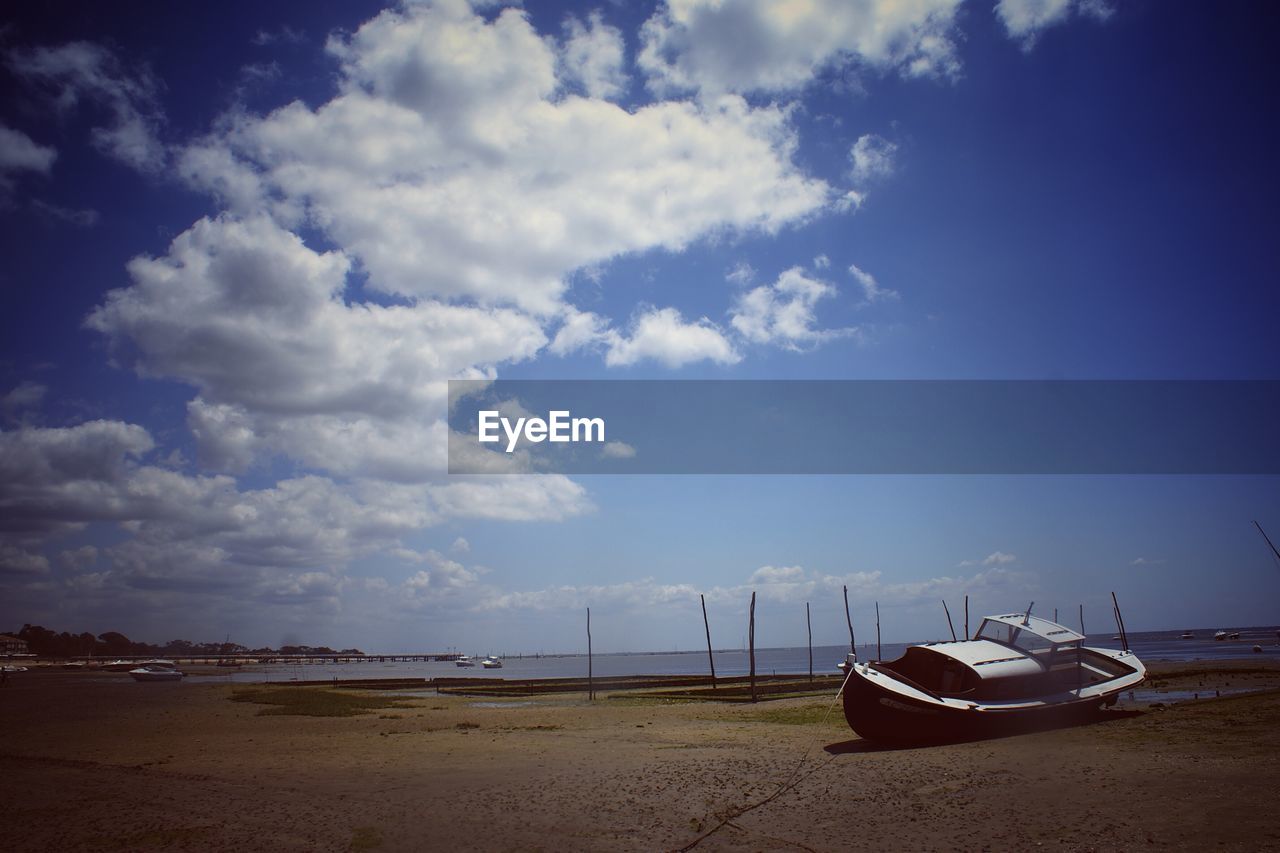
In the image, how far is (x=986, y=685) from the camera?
17438 millimetres

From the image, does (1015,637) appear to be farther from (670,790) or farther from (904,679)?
(670,790)

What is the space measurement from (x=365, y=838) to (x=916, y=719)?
12130 millimetres

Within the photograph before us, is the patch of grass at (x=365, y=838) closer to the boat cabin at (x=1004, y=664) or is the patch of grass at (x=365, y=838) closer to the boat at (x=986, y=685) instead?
the boat at (x=986, y=685)

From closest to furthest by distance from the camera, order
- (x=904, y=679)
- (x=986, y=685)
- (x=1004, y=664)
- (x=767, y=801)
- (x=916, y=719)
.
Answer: (x=767, y=801), (x=916, y=719), (x=986, y=685), (x=904, y=679), (x=1004, y=664)

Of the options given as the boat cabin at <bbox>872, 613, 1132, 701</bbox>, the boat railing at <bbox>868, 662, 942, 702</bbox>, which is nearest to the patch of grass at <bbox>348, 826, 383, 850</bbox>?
the boat railing at <bbox>868, 662, 942, 702</bbox>

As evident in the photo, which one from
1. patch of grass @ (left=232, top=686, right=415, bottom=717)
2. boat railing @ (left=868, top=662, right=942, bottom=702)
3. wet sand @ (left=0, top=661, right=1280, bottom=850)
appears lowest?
patch of grass @ (left=232, top=686, right=415, bottom=717)

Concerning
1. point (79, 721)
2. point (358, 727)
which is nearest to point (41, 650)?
point (79, 721)

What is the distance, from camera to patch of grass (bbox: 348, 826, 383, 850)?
9555mm

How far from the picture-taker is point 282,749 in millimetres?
20375

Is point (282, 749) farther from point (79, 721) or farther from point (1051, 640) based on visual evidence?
point (1051, 640)

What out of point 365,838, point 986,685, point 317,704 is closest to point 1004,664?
point 986,685

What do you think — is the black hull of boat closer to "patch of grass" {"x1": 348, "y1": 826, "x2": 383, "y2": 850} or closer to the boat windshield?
the boat windshield

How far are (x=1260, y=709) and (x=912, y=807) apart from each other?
A: 608 inches

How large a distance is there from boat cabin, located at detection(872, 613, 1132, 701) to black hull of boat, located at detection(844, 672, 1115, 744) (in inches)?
26.5
